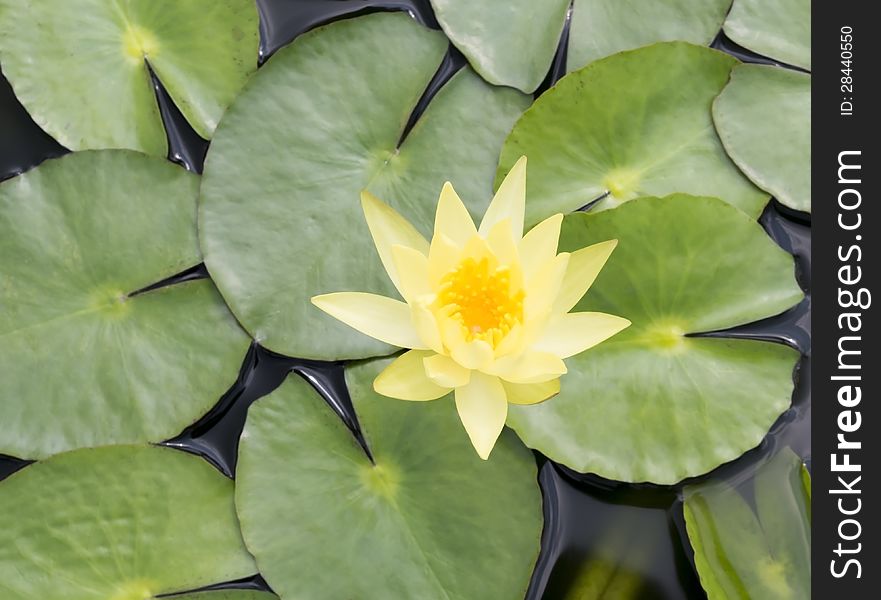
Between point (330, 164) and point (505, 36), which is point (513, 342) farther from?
point (505, 36)

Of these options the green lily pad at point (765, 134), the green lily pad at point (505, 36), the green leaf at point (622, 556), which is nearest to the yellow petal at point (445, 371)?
the green leaf at point (622, 556)

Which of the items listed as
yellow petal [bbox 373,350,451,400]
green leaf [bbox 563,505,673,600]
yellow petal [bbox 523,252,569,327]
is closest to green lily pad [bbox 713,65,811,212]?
yellow petal [bbox 523,252,569,327]

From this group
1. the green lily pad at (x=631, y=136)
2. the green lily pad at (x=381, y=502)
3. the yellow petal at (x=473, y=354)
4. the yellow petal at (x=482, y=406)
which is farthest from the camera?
the green lily pad at (x=631, y=136)

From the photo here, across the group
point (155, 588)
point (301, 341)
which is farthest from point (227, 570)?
point (301, 341)

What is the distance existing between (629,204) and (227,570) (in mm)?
1153

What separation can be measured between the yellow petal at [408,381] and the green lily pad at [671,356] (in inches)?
11.7

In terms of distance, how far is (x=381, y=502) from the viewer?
1.71 meters

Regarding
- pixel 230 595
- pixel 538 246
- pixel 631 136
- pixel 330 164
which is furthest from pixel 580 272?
pixel 230 595

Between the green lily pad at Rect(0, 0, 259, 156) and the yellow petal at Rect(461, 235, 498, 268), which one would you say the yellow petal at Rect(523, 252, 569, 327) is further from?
the green lily pad at Rect(0, 0, 259, 156)

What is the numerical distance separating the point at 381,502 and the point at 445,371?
1.54 feet

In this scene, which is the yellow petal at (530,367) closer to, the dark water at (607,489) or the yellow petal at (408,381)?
the yellow petal at (408,381)

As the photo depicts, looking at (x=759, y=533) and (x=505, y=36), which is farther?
(x=505, y=36)

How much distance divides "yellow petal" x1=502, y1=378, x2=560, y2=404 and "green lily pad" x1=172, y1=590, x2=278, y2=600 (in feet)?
2.27

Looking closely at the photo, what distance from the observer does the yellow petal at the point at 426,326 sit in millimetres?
1324
